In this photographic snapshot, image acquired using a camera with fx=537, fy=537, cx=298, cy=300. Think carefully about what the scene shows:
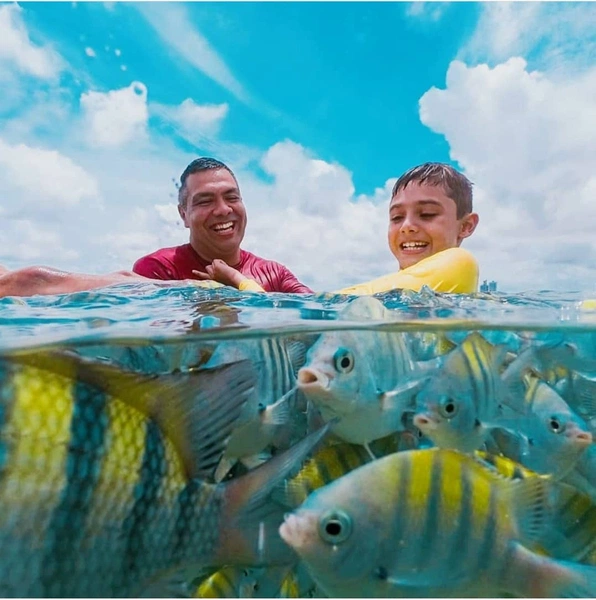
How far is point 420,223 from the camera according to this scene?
23.8 feet

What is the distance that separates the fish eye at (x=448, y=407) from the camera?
2.34 metres

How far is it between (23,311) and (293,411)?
10.5 feet

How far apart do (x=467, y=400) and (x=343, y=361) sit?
23.0 inches

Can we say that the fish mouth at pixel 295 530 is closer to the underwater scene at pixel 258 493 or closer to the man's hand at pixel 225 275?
the underwater scene at pixel 258 493

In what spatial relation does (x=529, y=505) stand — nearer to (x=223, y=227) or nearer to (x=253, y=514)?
(x=253, y=514)

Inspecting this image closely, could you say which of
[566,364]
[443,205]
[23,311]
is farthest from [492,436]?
[443,205]

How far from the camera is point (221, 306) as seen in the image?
4.67 meters

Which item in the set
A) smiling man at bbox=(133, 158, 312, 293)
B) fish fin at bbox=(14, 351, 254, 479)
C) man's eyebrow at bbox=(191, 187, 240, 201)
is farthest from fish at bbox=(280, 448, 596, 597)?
man's eyebrow at bbox=(191, 187, 240, 201)

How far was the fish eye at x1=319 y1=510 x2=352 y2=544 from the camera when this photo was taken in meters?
1.62

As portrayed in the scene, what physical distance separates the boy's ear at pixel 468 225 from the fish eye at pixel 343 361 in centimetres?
578

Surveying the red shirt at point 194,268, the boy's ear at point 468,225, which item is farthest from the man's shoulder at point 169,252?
the boy's ear at point 468,225

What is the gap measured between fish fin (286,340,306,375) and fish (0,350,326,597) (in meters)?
1.29

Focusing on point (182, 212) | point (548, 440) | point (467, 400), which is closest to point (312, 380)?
point (467, 400)

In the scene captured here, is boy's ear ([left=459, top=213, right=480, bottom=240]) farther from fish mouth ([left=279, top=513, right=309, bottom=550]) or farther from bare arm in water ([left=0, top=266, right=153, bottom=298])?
fish mouth ([left=279, top=513, right=309, bottom=550])
